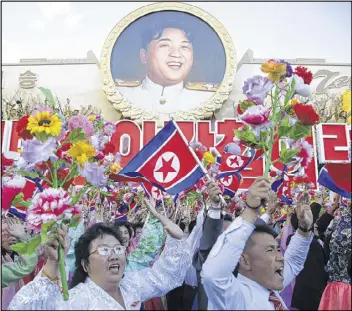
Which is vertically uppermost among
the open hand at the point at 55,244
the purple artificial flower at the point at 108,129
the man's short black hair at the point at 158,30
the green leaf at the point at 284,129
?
the man's short black hair at the point at 158,30

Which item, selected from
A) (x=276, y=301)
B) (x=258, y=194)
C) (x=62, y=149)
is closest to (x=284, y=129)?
(x=258, y=194)

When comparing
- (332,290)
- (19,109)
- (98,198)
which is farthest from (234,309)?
(19,109)

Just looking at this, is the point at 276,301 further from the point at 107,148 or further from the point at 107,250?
the point at 107,148

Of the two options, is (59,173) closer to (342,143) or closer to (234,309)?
(234,309)

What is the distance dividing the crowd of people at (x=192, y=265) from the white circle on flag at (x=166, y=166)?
32 cm

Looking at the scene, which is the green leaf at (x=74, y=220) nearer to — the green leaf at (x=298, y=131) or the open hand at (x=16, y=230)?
the open hand at (x=16, y=230)

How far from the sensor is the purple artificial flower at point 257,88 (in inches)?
96.0

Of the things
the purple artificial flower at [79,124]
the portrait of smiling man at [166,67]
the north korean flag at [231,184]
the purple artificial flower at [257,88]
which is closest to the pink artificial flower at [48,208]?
the purple artificial flower at [79,124]

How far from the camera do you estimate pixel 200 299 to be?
7.51ft

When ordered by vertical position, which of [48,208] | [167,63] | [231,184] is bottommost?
[48,208]

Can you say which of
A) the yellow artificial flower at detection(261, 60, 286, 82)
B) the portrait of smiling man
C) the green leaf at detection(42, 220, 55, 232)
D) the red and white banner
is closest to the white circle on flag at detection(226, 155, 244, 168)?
the yellow artificial flower at detection(261, 60, 286, 82)

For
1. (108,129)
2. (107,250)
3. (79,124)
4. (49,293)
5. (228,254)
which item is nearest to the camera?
(228,254)

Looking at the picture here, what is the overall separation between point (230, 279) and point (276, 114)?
1.00m

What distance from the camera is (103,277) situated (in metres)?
2.13
